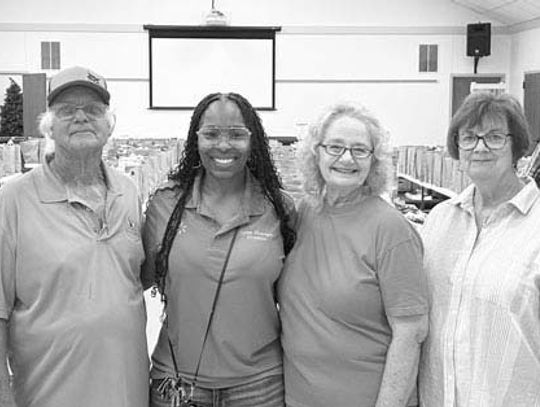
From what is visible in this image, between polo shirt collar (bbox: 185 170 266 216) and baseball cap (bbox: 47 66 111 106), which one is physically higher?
baseball cap (bbox: 47 66 111 106)

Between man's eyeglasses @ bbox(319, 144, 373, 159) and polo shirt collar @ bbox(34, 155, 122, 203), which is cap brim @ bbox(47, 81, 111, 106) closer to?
polo shirt collar @ bbox(34, 155, 122, 203)

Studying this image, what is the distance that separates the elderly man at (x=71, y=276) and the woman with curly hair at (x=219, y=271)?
0.29 ft

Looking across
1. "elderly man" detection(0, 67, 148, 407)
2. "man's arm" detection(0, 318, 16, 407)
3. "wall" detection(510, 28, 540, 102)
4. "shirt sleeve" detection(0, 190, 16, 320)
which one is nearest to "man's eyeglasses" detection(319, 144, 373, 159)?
"elderly man" detection(0, 67, 148, 407)

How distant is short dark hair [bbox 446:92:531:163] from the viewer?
1.95 metres

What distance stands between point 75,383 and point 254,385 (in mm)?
493

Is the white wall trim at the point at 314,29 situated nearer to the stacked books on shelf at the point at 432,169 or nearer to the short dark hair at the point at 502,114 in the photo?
the stacked books on shelf at the point at 432,169

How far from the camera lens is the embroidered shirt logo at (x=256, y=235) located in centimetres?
204

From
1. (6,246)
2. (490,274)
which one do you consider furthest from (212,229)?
(490,274)

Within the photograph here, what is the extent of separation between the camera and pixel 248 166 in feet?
7.15

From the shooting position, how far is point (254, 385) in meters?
2.04

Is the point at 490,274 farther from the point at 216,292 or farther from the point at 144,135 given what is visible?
the point at 144,135

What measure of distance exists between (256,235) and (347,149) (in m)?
0.35

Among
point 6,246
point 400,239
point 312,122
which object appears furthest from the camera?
point 312,122

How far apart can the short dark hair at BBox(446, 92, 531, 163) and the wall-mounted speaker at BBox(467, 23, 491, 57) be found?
13303mm
